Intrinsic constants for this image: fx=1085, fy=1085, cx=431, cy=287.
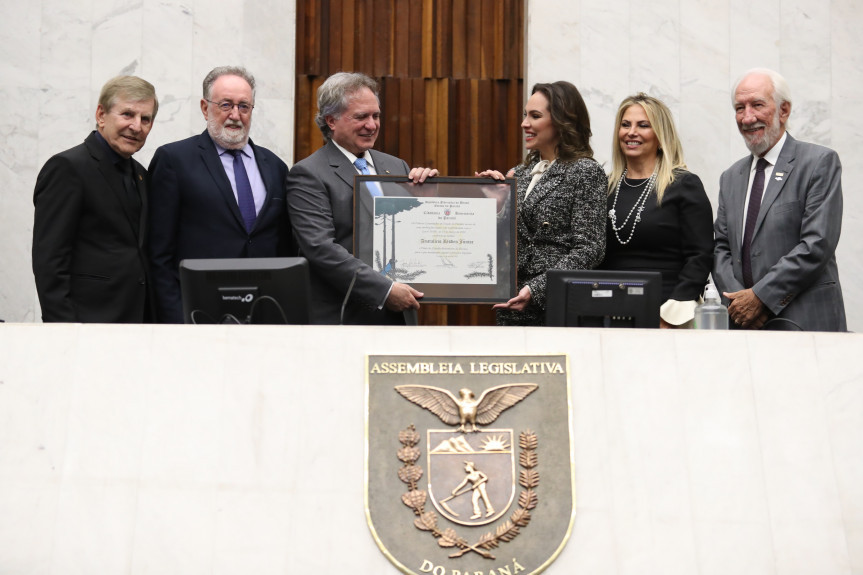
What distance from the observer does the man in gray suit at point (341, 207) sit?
181 inches

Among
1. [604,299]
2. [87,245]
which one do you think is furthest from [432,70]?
[604,299]

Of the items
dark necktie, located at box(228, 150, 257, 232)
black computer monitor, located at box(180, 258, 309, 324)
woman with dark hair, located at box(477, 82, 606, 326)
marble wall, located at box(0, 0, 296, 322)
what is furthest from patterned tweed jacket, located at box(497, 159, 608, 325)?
marble wall, located at box(0, 0, 296, 322)

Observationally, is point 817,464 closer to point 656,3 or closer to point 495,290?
point 495,290

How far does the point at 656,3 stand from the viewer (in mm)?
7215

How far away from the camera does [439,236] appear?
4.69 metres

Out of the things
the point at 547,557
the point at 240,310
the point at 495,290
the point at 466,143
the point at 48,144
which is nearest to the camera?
the point at 547,557

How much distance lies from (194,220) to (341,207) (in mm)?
670

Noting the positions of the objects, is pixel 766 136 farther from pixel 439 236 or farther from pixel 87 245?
pixel 87 245

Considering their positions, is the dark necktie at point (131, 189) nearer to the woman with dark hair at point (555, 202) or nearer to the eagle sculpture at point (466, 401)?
the woman with dark hair at point (555, 202)

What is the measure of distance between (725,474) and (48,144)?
5.03 metres

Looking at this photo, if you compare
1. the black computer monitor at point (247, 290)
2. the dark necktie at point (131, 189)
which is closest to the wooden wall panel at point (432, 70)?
the dark necktie at point (131, 189)

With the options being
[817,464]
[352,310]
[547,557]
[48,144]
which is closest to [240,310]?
[352,310]

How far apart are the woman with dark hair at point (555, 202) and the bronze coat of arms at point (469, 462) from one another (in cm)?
120

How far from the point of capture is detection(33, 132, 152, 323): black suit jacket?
179 inches
